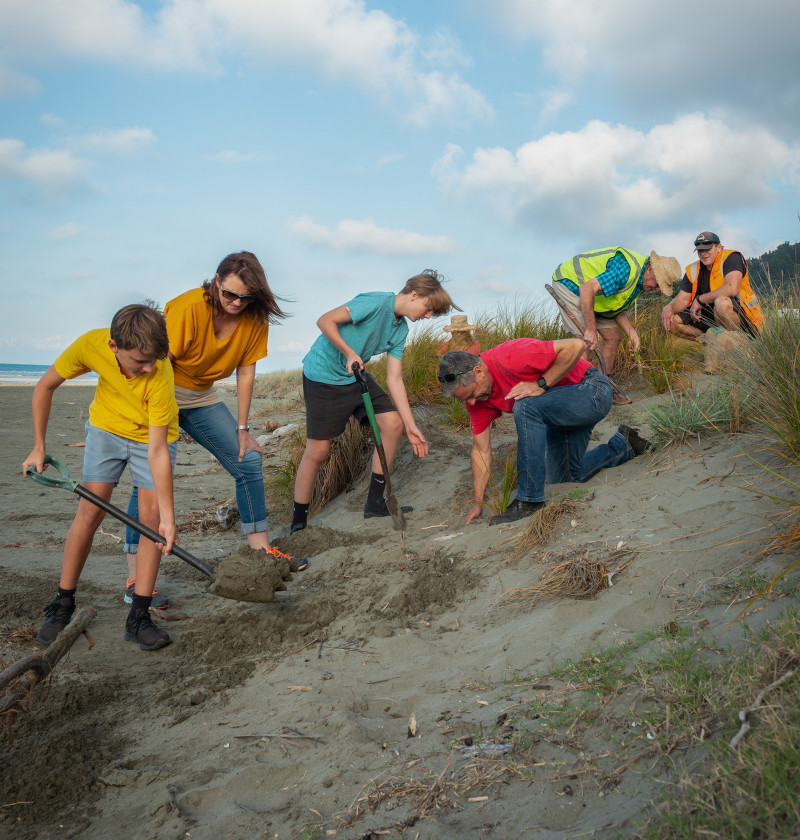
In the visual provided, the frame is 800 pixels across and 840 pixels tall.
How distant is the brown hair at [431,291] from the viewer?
4785mm

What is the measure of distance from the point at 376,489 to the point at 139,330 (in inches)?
105

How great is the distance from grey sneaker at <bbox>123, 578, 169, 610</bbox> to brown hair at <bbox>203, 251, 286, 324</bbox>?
1.80m

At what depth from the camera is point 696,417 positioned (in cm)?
434

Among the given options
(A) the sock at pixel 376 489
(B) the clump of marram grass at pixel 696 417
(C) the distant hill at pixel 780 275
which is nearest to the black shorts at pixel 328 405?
(A) the sock at pixel 376 489

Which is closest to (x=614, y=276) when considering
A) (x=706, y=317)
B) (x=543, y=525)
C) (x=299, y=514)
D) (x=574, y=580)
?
(x=706, y=317)

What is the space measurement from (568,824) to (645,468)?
9.97 feet

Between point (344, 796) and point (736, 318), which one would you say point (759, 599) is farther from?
point (736, 318)

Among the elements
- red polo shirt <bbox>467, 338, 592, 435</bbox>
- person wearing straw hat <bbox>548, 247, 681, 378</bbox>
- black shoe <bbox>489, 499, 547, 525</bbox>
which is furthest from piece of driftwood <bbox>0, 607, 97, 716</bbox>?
person wearing straw hat <bbox>548, 247, 681, 378</bbox>

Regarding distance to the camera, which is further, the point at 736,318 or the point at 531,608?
the point at 736,318

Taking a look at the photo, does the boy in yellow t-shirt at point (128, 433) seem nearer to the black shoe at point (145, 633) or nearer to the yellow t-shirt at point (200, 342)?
the black shoe at point (145, 633)

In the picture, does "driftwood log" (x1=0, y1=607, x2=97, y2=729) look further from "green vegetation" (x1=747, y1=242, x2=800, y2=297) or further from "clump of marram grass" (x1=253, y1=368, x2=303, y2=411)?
"clump of marram grass" (x1=253, y1=368, x2=303, y2=411)

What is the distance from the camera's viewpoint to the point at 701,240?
21.4 feet

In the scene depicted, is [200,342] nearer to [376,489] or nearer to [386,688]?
[376,489]

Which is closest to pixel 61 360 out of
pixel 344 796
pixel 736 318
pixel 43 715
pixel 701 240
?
pixel 43 715
